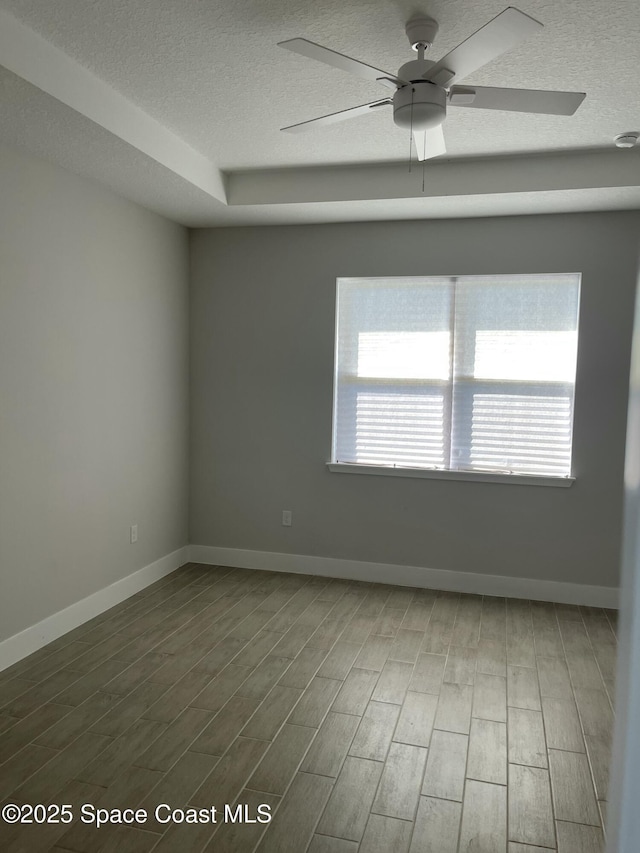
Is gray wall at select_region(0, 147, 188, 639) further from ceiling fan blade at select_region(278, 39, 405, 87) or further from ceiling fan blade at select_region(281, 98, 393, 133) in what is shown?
ceiling fan blade at select_region(278, 39, 405, 87)

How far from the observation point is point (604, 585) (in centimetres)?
438

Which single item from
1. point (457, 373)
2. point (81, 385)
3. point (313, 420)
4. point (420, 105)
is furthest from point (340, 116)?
point (313, 420)

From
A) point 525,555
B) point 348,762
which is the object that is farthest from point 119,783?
point 525,555

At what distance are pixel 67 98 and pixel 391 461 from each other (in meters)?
3.03

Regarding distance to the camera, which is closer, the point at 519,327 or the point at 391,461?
Result: the point at 519,327

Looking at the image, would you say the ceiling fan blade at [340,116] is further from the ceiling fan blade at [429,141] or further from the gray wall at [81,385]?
the gray wall at [81,385]

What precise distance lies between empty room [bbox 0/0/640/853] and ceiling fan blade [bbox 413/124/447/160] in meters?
0.02

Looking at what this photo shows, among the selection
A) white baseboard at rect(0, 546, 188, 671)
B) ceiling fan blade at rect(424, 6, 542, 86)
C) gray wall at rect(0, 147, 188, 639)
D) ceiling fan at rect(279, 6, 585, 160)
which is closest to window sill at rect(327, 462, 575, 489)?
gray wall at rect(0, 147, 188, 639)

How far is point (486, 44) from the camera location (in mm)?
2051

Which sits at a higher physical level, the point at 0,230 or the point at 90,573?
the point at 0,230

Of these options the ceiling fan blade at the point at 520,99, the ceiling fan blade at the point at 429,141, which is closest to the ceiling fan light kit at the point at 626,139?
the ceiling fan blade at the point at 429,141

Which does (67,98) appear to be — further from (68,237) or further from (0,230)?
(68,237)

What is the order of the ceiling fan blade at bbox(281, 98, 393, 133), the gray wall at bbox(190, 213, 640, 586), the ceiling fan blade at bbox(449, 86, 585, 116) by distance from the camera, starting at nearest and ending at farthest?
1. the ceiling fan blade at bbox(449, 86, 585, 116)
2. the ceiling fan blade at bbox(281, 98, 393, 133)
3. the gray wall at bbox(190, 213, 640, 586)

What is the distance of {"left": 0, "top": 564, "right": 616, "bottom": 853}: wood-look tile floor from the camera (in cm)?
217
